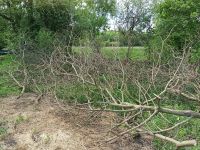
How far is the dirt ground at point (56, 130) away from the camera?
7.38 metres

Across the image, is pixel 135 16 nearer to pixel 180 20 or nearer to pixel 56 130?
pixel 180 20

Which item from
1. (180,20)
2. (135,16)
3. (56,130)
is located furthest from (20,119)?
(135,16)

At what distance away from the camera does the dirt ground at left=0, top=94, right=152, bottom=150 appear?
738 cm

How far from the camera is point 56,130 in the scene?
8000mm

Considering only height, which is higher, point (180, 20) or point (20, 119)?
point (180, 20)

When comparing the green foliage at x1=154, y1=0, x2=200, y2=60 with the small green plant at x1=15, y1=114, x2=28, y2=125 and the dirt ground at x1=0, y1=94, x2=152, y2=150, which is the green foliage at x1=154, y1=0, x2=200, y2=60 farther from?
the small green plant at x1=15, y1=114, x2=28, y2=125

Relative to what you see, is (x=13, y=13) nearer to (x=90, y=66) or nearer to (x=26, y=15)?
(x=26, y=15)

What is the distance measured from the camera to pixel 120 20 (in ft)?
70.3

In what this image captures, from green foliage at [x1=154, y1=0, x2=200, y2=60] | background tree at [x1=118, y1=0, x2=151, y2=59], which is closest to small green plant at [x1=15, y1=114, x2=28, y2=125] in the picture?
green foliage at [x1=154, y1=0, x2=200, y2=60]

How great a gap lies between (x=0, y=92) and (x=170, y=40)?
7.42 meters

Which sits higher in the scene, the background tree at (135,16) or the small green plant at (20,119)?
the background tree at (135,16)

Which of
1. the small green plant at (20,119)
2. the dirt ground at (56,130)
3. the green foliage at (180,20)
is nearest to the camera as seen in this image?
the dirt ground at (56,130)

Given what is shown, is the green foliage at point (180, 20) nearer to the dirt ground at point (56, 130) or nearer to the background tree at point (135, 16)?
the background tree at point (135, 16)

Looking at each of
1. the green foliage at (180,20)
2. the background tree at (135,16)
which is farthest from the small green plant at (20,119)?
the background tree at (135,16)
